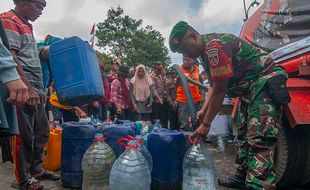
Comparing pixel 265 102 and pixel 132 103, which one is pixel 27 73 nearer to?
pixel 265 102

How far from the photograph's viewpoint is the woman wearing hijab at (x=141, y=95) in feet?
21.9

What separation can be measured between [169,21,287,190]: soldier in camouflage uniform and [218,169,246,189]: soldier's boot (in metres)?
0.57

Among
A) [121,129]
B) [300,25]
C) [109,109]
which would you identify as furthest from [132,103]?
[300,25]

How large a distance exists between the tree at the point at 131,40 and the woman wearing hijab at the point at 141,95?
27747 mm

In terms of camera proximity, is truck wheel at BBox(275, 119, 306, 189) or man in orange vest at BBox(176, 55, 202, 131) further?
man in orange vest at BBox(176, 55, 202, 131)

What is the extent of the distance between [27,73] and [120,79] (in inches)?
140

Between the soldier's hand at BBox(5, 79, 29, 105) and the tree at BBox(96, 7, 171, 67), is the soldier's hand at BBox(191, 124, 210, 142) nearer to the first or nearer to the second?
the soldier's hand at BBox(5, 79, 29, 105)

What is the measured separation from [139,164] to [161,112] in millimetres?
4607

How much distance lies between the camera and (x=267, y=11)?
3527 millimetres

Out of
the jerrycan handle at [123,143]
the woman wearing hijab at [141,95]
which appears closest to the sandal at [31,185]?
the jerrycan handle at [123,143]

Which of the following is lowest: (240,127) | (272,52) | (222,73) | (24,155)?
(24,155)

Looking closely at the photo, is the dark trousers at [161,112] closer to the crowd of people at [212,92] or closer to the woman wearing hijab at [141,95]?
the woman wearing hijab at [141,95]

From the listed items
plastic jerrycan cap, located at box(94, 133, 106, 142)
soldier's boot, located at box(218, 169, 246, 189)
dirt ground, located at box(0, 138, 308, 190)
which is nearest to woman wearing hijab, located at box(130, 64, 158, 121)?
dirt ground, located at box(0, 138, 308, 190)

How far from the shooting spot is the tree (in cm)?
3528
